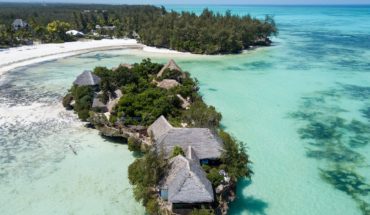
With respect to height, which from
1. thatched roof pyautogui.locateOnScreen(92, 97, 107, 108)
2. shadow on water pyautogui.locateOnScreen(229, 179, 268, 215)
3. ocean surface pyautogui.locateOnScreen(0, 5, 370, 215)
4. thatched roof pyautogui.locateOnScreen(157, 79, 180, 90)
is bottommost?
shadow on water pyautogui.locateOnScreen(229, 179, 268, 215)

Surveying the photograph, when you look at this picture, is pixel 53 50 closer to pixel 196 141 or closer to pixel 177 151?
pixel 196 141

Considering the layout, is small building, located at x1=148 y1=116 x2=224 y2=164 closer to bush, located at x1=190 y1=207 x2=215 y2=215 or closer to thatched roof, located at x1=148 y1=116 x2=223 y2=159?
thatched roof, located at x1=148 y1=116 x2=223 y2=159

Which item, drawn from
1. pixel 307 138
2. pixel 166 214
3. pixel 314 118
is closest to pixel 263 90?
pixel 314 118

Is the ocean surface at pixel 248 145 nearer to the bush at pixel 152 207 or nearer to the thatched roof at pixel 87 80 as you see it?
the bush at pixel 152 207

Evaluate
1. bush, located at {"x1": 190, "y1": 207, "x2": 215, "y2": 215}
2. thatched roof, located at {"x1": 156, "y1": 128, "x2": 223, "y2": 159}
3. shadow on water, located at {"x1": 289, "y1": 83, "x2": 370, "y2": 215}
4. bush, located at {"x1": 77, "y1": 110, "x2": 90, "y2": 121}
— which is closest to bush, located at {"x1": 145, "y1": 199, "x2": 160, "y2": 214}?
bush, located at {"x1": 190, "y1": 207, "x2": 215, "y2": 215}

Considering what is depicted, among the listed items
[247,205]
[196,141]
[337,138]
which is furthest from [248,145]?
[247,205]

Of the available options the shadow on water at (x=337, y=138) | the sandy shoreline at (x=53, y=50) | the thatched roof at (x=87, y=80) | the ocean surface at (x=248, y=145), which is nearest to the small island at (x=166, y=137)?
the thatched roof at (x=87, y=80)
